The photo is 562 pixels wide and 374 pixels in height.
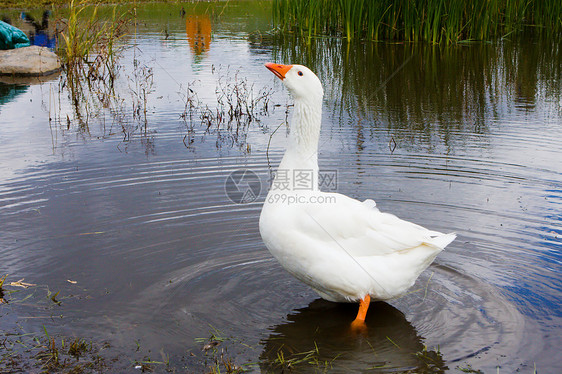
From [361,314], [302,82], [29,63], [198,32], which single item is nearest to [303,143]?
[302,82]

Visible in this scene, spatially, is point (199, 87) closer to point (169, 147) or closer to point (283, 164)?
point (169, 147)

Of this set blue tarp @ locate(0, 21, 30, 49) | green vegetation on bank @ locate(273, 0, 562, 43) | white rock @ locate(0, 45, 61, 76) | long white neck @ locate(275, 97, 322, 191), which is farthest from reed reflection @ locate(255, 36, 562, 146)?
blue tarp @ locate(0, 21, 30, 49)

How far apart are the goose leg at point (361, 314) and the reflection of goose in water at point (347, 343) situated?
2.8 inches

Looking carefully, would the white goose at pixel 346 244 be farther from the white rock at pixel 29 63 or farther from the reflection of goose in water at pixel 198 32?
the reflection of goose in water at pixel 198 32

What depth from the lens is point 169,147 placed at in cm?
938

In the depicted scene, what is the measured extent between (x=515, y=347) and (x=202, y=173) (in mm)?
4924

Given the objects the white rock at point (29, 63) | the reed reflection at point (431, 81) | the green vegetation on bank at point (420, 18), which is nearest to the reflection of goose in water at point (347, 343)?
the reed reflection at point (431, 81)

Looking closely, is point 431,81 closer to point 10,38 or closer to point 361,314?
point 361,314

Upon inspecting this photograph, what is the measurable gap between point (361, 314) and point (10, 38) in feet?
54.7

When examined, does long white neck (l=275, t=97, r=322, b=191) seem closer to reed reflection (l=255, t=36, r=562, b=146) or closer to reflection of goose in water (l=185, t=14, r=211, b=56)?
reed reflection (l=255, t=36, r=562, b=146)

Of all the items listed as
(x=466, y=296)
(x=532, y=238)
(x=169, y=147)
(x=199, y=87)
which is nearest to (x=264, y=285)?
(x=466, y=296)

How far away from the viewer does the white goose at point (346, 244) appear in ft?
15.5

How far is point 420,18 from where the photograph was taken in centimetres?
1830

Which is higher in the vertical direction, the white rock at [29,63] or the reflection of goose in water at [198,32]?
the reflection of goose in water at [198,32]
